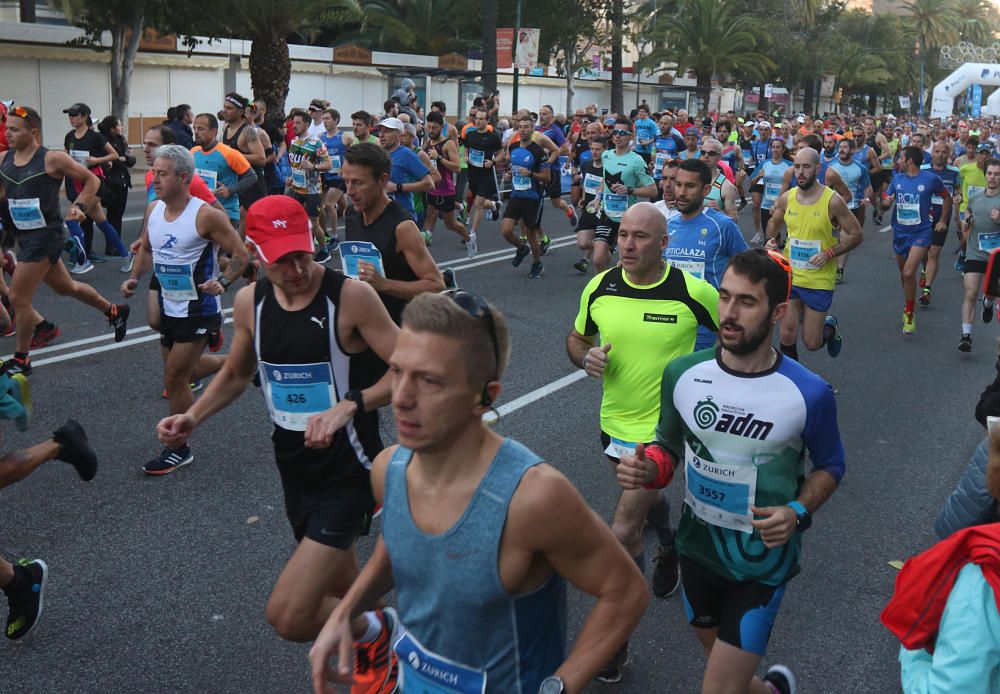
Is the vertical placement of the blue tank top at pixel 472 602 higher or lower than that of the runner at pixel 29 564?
higher

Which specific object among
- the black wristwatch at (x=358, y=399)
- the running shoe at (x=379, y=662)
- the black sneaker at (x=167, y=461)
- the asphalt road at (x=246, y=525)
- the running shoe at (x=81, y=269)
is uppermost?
the black wristwatch at (x=358, y=399)

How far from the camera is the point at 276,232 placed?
3.81 meters

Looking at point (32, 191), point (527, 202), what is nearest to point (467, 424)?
point (32, 191)

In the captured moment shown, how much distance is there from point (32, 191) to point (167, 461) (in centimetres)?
340

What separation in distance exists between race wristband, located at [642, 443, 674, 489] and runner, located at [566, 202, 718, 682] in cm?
106

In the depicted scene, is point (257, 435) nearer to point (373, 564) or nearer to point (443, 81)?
point (373, 564)

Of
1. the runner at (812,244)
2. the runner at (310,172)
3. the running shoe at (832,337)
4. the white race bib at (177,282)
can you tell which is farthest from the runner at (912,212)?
the white race bib at (177,282)

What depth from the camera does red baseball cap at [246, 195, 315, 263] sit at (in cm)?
379

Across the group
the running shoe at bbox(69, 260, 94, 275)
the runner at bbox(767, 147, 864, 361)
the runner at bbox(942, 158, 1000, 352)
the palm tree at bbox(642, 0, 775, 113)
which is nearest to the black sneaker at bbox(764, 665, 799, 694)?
the runner at bbox(767, 147, 864, 361)

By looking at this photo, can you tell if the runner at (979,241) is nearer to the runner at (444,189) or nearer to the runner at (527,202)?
the runner at (527,202)

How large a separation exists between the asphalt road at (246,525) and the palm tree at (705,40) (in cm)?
4063

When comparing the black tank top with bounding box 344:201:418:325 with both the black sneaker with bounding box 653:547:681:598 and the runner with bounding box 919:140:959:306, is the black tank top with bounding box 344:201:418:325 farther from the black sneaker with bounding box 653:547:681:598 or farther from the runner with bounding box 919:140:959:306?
the runner with bounding box 919:140:959:306

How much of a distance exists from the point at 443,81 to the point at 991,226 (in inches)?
1002

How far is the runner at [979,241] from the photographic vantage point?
10.5 m
